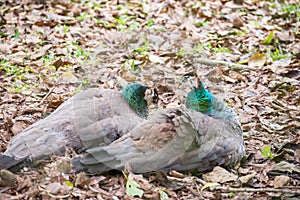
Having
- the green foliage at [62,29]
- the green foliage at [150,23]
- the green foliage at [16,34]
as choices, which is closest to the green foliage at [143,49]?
the green foliage at [150,23]

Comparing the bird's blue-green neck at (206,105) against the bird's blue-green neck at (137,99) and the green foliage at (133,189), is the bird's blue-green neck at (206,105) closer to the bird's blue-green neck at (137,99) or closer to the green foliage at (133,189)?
the bird's blue-green neck at (137,99)

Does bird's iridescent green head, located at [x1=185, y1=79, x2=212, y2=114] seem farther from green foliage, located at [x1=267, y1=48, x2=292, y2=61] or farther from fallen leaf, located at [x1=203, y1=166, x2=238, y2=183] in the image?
green foliage, located at [x1=267, y1=48, x2=292, y2=61]

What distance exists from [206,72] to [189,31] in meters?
1.34

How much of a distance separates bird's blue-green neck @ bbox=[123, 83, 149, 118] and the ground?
18.6 inches

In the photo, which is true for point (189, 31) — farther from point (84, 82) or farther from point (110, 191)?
point (110, 191)

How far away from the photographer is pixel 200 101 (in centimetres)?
443

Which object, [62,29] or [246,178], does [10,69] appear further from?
[246,178]

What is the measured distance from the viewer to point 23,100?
5.29 metres

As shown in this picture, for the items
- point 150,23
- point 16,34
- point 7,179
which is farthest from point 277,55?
point 7,179

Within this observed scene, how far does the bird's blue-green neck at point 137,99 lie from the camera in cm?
463

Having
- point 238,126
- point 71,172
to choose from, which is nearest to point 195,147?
point 238,126

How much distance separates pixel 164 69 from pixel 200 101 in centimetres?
152

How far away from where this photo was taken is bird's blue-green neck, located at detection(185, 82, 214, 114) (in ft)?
14.5

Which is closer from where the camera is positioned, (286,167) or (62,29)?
(286,167)
